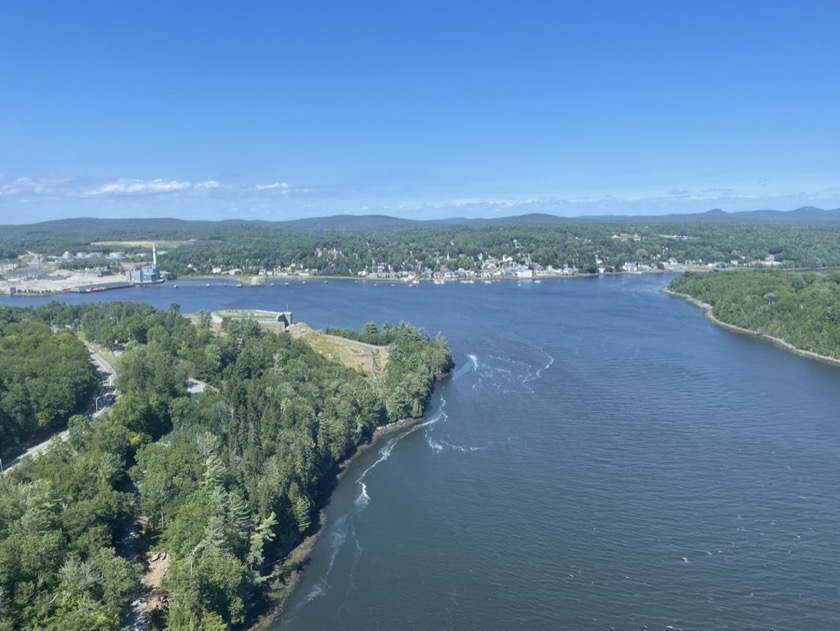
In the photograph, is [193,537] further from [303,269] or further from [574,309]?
[303,269]

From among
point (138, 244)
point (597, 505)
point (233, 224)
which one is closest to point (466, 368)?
point (597, 505)

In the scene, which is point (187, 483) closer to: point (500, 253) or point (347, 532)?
point (347, 532)

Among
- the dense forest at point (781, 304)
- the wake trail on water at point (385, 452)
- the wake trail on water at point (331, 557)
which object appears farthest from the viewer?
the dense forest at point (781, 304)

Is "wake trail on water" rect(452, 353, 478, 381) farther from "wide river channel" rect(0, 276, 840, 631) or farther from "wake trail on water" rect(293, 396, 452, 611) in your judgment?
"wake trail on water" rect(293, 396, 452, 611)

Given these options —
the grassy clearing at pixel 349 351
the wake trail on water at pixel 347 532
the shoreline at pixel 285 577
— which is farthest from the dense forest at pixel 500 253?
the shoreline at pixel 285 577

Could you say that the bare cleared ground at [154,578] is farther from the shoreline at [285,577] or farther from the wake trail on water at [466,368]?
the wake trail on water at [466,368]

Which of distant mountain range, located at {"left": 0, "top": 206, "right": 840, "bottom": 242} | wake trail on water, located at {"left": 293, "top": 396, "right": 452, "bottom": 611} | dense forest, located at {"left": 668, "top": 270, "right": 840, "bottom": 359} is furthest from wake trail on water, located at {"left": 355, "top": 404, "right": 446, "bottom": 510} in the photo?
distant mountain range, located at {"left": 0, "top": 206, "right": 840, "bottom": 242}
